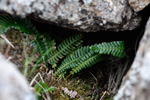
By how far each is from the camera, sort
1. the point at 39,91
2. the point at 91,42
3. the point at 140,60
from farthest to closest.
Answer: the point at 91,42 < the point at 39,91 < the point at 140,60

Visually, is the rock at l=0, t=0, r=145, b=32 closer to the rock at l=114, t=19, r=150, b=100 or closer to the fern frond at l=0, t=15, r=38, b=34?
the fern frond at l=0, t=15, r=38, b=34

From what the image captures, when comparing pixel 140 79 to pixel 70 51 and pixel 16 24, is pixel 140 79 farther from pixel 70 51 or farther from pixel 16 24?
pixel 16 24

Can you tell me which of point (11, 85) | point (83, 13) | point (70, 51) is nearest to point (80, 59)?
point (70, 51)

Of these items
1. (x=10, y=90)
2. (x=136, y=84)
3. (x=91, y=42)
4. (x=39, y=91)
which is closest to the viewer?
(x=10, y=90)

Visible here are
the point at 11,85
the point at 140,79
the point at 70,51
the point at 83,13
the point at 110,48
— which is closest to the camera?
the point at 11,85

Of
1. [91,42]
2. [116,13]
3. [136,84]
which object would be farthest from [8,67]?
[91,42]

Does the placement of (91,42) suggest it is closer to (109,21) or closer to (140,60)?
(109,21)

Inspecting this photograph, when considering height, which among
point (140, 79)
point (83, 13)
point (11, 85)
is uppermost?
point (83, 13)
